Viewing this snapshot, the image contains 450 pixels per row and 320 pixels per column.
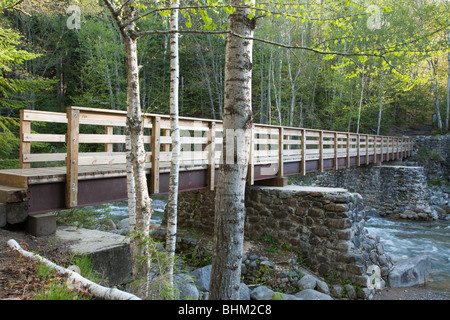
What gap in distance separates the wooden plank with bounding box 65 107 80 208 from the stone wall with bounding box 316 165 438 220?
564 inches

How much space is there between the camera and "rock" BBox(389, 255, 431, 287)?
7.16m

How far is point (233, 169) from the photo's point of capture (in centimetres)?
332

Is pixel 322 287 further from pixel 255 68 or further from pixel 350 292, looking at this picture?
pixel 255 68

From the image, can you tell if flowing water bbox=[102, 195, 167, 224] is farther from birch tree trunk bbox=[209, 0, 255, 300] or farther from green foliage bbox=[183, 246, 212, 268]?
birch tree trunk bbox=[209, 0, 255, 300]

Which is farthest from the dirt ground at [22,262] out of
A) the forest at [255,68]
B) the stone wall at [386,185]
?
the forest at [255,68]

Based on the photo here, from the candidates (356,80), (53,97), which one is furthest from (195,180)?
(53,97)

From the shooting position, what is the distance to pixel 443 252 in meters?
9.68

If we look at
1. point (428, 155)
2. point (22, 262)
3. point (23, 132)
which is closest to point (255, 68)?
point (428, 155)

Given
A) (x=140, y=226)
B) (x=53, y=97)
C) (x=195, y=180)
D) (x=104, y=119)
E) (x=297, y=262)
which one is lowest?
(x=297, y=262)

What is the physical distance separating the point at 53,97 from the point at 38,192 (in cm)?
2265

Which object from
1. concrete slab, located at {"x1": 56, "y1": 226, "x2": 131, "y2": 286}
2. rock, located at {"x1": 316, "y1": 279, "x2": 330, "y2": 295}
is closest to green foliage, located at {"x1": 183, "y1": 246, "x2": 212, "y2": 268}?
rock, located at {"x1": 316, "y1": 279, "x2": 330, "y2": 295}

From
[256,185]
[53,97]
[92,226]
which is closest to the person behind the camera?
[92,226]

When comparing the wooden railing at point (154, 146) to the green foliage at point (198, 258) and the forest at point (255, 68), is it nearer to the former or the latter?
the green foliage at point (198, 258)

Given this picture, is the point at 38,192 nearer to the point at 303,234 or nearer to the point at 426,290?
the point at 303,234
